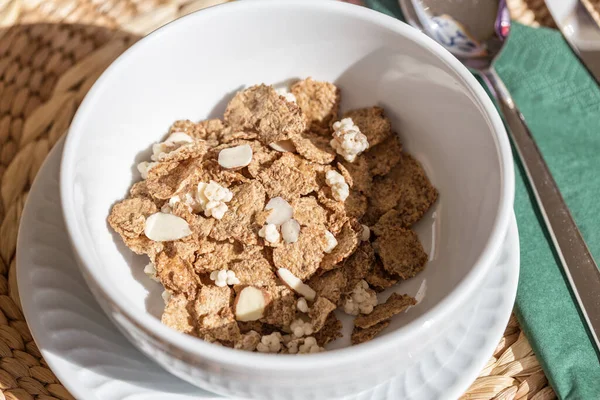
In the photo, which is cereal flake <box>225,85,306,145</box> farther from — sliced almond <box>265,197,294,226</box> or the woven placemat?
the woven placemat

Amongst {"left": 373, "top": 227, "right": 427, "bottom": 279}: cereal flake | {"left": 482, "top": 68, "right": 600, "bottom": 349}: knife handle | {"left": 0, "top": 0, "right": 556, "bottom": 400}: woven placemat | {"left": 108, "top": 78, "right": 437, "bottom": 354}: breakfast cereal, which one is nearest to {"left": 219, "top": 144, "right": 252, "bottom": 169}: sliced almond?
{"left": 108, "top": 78, "right": 437, "bottom": 354}: breakfast cereal

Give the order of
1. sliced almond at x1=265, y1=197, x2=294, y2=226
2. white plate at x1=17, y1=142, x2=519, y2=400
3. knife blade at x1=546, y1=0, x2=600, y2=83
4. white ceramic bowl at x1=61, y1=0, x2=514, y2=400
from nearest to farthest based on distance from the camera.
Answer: white ceramic bowl at x1=61, y1=0, x2=514, y2=400 < white plate at x1=17, y1=142, x2=519, y2=400 < sliced almond at x1=265, y1=197, x2=294, y2=226 < knife blade at x1=546, y1=0, x2=600, y2=83

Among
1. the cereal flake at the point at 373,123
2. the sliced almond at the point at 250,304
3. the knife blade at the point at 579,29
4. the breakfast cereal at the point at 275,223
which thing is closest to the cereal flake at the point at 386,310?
the breakfast cereal at the point at 275,223

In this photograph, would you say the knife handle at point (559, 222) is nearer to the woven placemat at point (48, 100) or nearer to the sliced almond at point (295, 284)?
the woven placemat at point (48, 100)

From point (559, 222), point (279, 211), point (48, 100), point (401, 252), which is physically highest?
point (48, 100)

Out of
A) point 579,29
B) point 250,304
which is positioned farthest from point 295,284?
point 579,29

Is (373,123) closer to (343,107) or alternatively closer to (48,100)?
(343,107)
